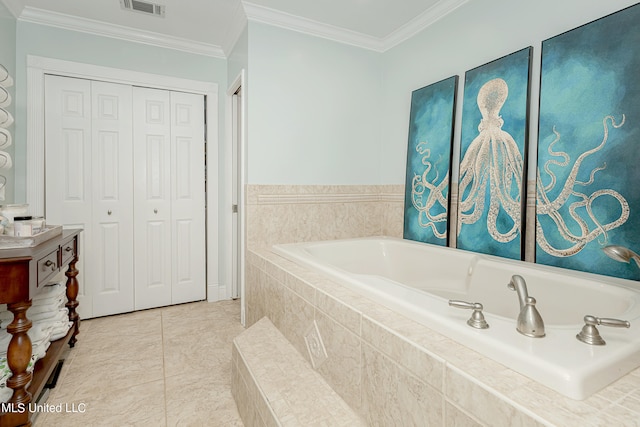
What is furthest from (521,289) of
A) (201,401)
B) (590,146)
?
(201,401)

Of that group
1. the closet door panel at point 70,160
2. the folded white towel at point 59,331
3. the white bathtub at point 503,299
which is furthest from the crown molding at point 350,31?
the folded white towel at point 59,331

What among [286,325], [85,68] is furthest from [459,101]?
[85,68]

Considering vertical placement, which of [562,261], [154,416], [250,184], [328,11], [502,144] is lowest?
[154,416]

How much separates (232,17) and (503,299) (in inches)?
106

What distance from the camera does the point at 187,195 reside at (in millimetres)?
2994

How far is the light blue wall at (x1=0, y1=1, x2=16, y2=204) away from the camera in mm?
2146

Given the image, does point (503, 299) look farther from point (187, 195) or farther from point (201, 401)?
point (187, 195)

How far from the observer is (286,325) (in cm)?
167

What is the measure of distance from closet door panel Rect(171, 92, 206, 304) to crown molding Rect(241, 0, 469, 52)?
1.02 metres

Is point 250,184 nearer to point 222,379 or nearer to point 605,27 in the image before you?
point 222,379

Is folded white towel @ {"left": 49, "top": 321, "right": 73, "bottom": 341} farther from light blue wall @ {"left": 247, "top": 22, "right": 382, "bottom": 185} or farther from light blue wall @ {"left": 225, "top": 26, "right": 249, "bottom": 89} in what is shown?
light blue wall @ {"left": 225, "top": 26, "right": 249, "bottom": 89}

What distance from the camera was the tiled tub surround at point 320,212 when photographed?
2488 millimetres

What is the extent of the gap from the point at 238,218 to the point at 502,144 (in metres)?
2.30

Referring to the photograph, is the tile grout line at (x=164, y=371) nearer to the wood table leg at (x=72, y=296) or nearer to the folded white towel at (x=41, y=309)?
the wood table leg at (x=72, y=296)
